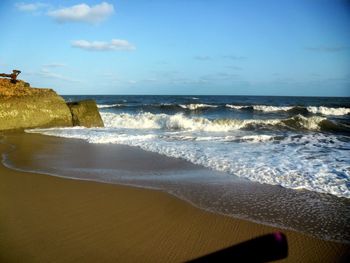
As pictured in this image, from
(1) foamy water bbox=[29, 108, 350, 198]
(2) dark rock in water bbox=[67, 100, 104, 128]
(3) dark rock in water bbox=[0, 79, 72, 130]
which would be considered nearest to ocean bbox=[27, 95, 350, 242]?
(1) foamy water bbox=[29, 108, 350, 198]

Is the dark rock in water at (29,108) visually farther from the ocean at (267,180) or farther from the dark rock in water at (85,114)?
the ocean at (267,180)

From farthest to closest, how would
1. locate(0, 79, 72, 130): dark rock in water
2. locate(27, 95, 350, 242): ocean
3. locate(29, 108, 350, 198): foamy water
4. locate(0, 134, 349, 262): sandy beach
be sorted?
locate(0, 79, 72, 130): dark rock in water, locate(29, 108, 350, 198): foamy water, locate(27, 95, 350, 242): ocean, locate(0, 134, 349, 262): sandy beach

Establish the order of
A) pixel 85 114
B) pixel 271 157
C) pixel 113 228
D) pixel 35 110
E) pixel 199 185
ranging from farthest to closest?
pixel 85 114, pixel 35 110, pixel 271 157, pixel 199 185, pixel 113 228

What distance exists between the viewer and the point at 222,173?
620 centimetres

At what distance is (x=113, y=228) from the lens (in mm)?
3596

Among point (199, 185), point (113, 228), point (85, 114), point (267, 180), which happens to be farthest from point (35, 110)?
point (113, 228)

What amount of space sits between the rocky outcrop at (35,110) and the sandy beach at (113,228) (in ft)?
29.3

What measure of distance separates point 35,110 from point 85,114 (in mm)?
2359

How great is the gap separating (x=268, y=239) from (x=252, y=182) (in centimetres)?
317

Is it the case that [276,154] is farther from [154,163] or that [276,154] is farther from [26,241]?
[26,241]

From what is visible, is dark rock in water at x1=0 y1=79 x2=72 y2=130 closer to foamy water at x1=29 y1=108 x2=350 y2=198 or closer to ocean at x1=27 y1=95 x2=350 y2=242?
foamy water at x1=29 y1=108 x2=350 y2=198

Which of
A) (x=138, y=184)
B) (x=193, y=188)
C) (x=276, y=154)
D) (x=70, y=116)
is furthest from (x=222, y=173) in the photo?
(x=70, y=116)

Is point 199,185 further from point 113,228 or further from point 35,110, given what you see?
point 35,110

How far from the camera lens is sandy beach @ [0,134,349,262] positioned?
10.0 ft
